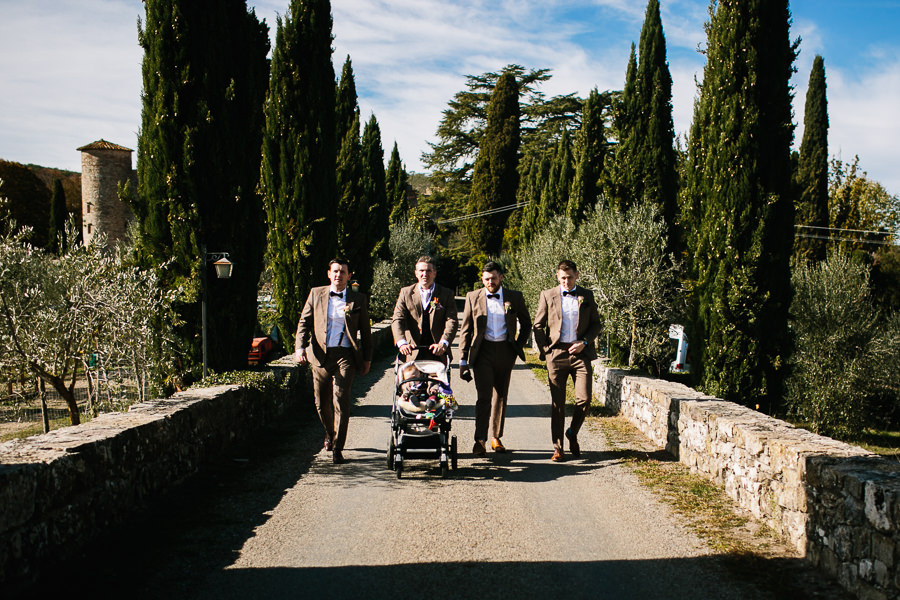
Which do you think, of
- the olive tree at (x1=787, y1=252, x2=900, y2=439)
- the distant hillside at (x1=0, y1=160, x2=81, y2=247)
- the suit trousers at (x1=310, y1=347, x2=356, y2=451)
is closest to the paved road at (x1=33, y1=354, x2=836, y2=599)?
the suit trousers at (x1=310, y1=347, x2=356, y2=451)

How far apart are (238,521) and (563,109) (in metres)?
51.9

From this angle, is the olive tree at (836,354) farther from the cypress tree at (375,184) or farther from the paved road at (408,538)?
the cypress tree at (375,184)

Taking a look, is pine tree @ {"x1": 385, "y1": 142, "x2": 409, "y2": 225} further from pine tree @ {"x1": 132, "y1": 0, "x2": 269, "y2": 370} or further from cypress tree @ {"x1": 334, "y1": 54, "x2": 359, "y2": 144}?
pine tree @ {"x1": 132, "y1": 0, "x2": 269, "y2": 370}

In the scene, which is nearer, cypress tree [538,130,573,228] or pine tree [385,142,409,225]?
cypress tree [538,130,573,228]

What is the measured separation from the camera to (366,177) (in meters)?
27.3

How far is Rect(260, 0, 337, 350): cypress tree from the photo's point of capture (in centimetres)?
1551

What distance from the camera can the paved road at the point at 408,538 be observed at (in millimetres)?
4297

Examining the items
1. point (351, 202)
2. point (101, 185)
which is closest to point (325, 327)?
point (351, 202)

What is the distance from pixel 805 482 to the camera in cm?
489

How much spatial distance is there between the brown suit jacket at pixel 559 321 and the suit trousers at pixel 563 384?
0.11 meters

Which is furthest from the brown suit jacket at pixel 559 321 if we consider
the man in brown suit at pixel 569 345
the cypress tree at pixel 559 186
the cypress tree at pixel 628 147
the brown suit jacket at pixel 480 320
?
the cypress tree at pixel 559 186

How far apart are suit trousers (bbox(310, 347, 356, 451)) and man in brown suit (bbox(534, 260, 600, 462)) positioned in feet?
7.18

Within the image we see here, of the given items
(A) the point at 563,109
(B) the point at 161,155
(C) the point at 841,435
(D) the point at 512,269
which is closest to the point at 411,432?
(B) the point at 161,155

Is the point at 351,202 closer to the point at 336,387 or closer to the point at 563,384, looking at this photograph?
the point at 336,387
